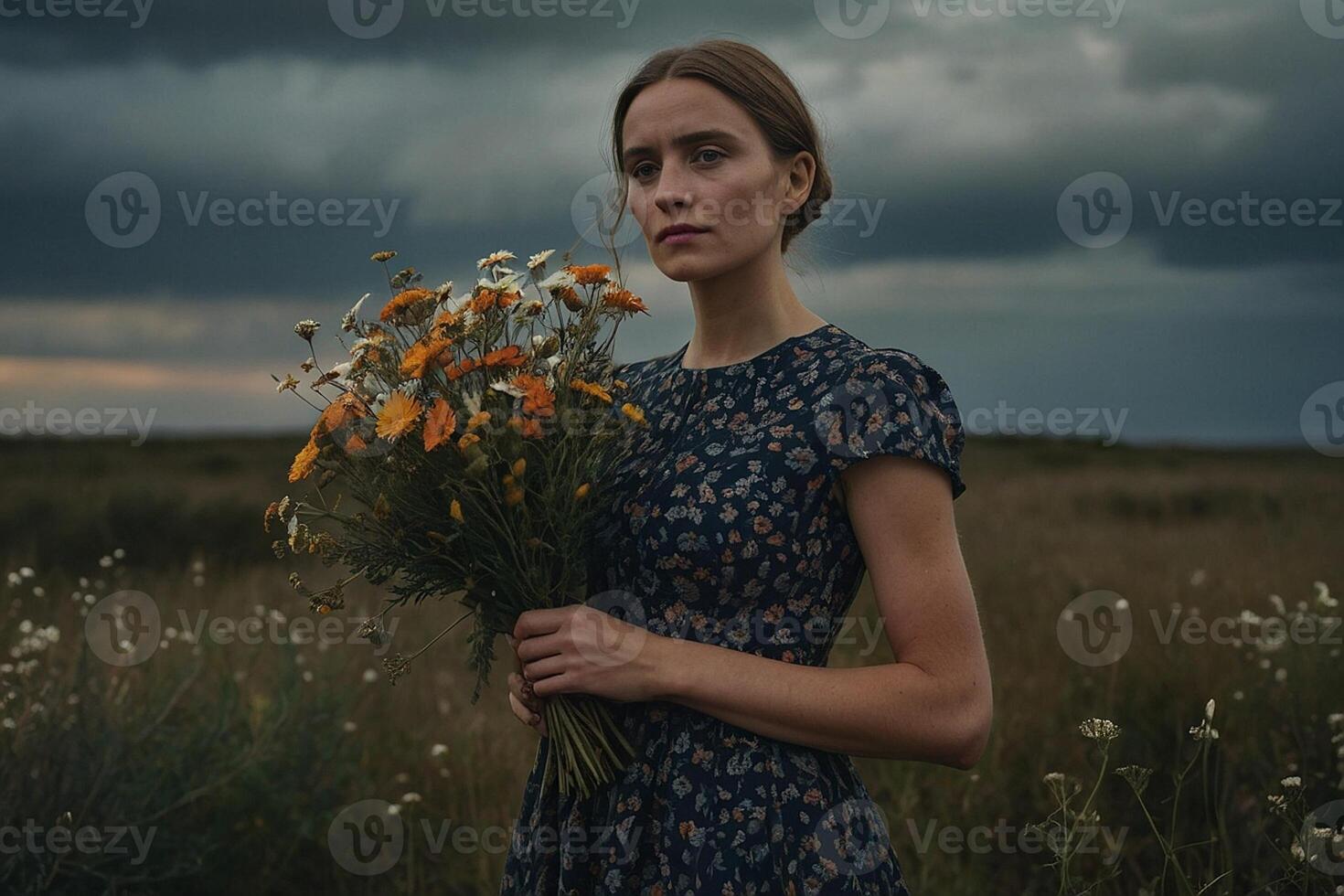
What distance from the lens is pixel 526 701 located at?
2689mm

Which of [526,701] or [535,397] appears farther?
[526,701]

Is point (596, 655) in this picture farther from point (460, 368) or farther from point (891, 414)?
point (891, 414)

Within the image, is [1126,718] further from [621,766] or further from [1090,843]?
[621,766]

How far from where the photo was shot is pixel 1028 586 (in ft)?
29.9

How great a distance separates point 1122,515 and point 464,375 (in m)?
12.0

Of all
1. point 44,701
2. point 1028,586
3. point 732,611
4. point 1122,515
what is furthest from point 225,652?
point 1122,515

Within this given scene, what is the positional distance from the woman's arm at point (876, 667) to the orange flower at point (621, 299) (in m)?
0.63

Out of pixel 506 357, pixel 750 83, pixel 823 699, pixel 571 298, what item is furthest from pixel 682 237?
pixel 823 699

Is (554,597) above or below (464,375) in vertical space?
below

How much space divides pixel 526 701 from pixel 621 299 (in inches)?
36.3

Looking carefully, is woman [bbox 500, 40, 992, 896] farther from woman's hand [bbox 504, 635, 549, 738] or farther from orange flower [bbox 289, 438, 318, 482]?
orange flower [bbox 289, 438, 318, 482]

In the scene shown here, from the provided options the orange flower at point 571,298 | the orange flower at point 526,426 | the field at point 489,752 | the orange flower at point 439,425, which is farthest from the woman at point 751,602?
the field at point 489,752

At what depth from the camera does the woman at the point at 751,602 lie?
7.79ft

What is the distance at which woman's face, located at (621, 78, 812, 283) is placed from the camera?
266cm
